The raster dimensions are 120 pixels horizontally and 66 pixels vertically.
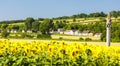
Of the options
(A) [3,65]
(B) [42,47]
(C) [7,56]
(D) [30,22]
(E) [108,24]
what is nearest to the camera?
(A) [3,65]

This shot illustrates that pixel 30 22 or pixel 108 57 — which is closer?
pixel 108 57

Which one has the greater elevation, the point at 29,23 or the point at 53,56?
the point at 53,56

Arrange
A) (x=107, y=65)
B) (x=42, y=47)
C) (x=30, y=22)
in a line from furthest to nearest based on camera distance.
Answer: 1. (x=30, y=22)
2. (x=42, y=47)
3. (x=107, y=65)

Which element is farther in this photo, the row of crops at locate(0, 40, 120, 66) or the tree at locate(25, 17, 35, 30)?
the tree at locate(25, 17, 35, 30)

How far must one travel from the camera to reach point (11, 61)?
782 cm

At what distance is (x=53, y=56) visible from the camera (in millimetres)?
8336

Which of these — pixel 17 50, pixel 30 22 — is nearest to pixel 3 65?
pixel 17 50

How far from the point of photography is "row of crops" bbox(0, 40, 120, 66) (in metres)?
7.82

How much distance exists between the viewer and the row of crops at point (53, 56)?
7.82 metres

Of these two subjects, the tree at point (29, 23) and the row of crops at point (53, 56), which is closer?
the row of crops at point (53, 56)

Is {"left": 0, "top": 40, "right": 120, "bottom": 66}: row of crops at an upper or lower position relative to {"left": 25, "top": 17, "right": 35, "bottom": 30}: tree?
upper

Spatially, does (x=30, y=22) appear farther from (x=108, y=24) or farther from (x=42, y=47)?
(x=42, y=47)

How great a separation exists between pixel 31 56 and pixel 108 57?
1.91 meters

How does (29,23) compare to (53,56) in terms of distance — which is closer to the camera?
(53,56)
